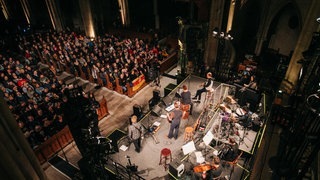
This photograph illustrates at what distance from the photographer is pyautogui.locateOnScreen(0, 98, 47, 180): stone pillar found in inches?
143

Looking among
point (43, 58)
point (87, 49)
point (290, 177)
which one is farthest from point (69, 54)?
point (290, 177)

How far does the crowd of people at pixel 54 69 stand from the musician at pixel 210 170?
6.58m

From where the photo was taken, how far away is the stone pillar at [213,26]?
13.8 metres

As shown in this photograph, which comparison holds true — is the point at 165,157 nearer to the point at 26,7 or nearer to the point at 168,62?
the point at 168,62

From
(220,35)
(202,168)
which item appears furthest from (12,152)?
(220,35)

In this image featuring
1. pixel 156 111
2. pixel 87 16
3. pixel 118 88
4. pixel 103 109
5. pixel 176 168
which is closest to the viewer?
pixel 176 168

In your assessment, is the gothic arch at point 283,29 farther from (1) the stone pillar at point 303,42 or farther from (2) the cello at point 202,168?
(2) the cello at point 202,168

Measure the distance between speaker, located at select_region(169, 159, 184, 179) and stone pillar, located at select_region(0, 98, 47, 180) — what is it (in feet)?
15.9

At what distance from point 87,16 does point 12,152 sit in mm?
18980

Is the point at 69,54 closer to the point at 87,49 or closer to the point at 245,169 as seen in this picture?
the point at 87,49

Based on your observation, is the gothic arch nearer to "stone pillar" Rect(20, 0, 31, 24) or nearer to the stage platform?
the stage platform

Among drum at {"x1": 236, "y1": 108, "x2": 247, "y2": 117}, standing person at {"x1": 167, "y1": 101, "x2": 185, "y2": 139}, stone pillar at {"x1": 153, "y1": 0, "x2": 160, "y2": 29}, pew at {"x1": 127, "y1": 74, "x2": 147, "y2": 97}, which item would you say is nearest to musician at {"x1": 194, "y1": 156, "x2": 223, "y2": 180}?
standing person at {"x1": 167, "y1": 101, "x2": 185, "y2": 139}

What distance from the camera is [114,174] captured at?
8680mm

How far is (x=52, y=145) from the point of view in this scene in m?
10.5
